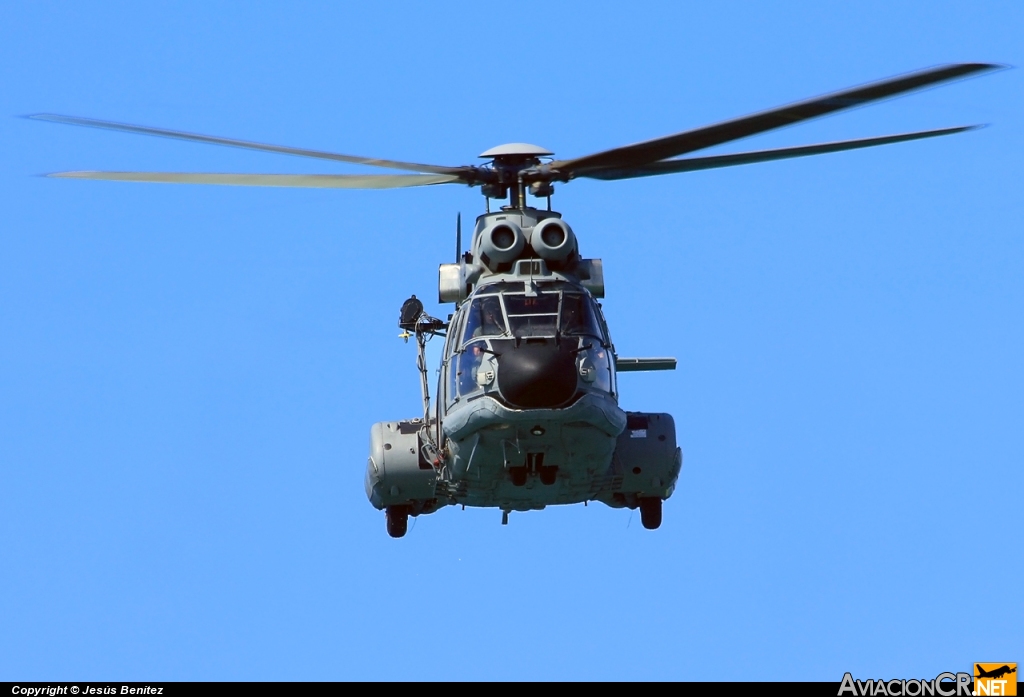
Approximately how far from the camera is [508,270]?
2217 cm

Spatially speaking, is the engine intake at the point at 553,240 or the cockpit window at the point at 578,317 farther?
the engine intake at the point at 553,240

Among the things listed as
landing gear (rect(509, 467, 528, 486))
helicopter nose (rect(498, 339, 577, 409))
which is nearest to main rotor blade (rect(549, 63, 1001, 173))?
helicopter nose (rect(498, 339, 577, 409))

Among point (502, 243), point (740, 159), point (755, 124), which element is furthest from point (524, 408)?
point (740, 159)

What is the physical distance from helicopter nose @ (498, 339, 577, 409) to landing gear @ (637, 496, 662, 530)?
3591 millimetres

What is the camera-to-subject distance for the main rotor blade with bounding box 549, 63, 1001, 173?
1563cm

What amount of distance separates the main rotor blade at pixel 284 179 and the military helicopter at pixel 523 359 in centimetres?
2

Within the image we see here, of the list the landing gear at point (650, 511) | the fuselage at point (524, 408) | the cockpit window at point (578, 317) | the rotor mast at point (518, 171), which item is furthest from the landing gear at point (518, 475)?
Result: the rotor mast at point (518, 171)

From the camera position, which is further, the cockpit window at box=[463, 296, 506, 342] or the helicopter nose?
the cockpit window at box=[463, 296, 506, 342]

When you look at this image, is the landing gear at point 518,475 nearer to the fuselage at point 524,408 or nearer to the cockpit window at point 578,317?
the fuselage at point 524,408

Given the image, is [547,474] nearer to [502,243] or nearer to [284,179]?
[502,243]

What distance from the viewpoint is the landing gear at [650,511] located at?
76.3 feet

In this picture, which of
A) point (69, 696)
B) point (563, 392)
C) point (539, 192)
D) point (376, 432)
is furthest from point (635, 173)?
point (69, 696)

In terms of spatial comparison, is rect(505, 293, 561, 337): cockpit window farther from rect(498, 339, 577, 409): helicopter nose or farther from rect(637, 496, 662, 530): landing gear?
rect(637, 496, 662, 530): landing gear

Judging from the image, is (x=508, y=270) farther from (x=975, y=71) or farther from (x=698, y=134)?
(x=975, y=71)
